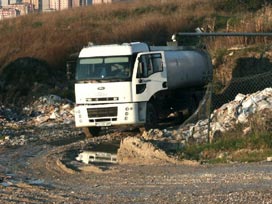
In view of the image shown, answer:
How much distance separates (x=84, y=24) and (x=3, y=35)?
756 centimetres

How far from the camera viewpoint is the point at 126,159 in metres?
18.3

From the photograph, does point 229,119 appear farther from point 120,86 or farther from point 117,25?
point 117,25

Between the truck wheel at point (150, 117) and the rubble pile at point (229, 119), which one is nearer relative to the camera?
the rubble pile at point (229, 119)

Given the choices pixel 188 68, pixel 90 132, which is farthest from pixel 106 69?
pixel 188 68

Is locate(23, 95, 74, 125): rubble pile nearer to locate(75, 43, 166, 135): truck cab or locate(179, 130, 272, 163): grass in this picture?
locate(75, 43, 166, 135): truck cab

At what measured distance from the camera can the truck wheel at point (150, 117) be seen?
983 inches

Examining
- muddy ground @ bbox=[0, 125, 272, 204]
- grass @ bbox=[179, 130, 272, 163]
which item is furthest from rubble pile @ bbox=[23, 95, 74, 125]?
grass @ bbox=[179, 130, 272, 163]

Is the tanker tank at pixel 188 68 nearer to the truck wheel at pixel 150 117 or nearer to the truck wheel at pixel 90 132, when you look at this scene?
the truck wheel at pixel 150 117

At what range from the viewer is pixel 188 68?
2923 centimetres

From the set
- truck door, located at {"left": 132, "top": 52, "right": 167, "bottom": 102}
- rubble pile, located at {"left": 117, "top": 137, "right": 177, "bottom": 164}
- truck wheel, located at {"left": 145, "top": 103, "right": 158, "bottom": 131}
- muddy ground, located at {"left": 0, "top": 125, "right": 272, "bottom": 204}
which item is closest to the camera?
muddy ground, located at {"left": 0, "top": 125, "right": 272, "bottom": 204}

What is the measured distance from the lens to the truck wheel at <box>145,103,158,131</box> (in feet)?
81.9

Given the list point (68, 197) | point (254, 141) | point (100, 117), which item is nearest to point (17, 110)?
point (100, 117)

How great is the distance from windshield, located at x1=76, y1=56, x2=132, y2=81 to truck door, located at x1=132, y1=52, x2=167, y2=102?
37 cm

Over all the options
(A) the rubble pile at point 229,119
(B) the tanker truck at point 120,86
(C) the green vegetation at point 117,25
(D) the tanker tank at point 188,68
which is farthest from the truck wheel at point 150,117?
(C) the green vegetation at point 117,25
